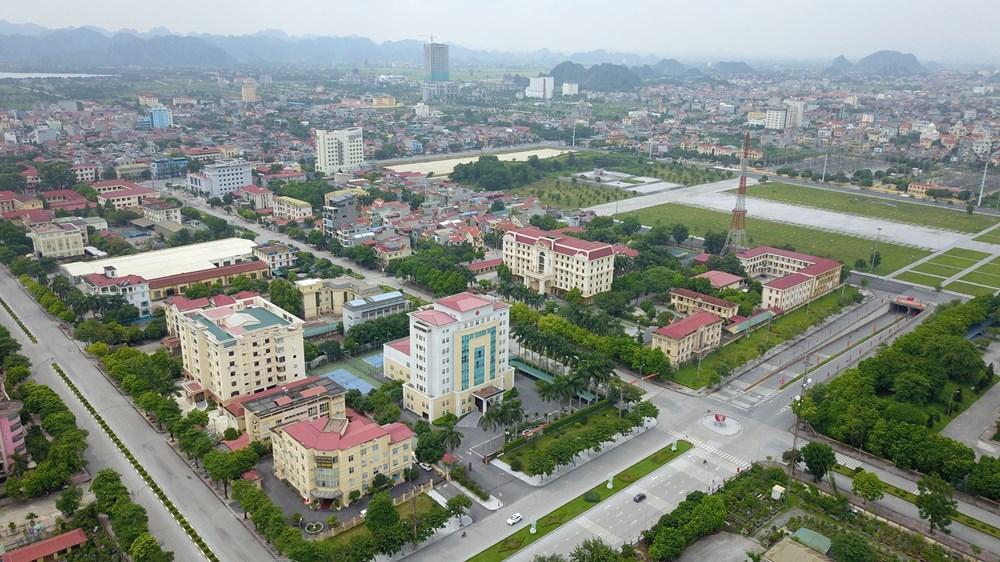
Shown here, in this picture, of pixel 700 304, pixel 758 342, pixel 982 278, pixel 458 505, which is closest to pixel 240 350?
pixel 458 505

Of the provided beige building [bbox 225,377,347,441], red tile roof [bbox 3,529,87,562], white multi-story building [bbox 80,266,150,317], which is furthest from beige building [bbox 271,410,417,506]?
white multi-story building [bbox 80,266,150,317]

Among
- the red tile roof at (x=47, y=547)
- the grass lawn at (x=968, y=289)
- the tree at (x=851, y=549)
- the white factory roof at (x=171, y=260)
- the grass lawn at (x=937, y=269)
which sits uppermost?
the white factory roof at (x=171, y=260)

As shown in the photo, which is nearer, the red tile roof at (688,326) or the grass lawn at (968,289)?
the red tile roof at (688,326)

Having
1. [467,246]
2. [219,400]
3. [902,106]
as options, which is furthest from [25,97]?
[902,106]

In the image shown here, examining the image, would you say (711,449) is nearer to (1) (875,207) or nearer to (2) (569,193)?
(2) (569,193)

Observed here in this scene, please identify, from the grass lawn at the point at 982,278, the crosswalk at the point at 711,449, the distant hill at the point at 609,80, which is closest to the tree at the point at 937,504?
the crosswalk at the point at 711,449

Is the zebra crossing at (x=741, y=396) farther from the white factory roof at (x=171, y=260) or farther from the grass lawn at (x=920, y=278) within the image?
the white factory roof at (x=171, y=260)
